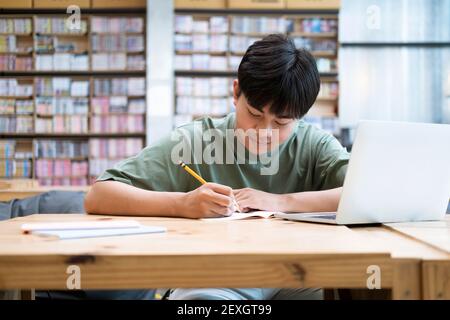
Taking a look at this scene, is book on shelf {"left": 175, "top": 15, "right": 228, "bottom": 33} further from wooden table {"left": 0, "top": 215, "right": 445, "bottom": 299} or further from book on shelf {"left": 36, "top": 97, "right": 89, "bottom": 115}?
wooden table {"left": 0, "top": 215, "right": 445, "bottom": 299}

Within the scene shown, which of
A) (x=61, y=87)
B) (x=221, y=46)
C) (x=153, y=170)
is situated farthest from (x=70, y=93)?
(x=153, y=170)

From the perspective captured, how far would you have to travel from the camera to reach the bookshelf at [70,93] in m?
5.95

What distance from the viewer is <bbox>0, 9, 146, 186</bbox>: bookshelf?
19.5 ft

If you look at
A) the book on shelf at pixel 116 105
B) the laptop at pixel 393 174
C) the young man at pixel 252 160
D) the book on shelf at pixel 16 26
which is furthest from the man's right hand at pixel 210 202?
the book on shelf at pixel 16 26

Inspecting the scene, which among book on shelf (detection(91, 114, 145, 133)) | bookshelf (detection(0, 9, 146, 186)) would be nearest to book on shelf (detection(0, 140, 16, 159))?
bookshelf (detection(0, 9, 146, 186))

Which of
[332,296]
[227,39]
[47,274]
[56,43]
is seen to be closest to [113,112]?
[56,43]

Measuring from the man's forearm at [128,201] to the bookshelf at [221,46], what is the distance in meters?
4.62

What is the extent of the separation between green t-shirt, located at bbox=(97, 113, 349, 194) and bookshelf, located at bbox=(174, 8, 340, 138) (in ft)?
14.4

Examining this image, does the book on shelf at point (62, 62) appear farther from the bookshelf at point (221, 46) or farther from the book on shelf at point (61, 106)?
the bookshelf at point (221, 46)

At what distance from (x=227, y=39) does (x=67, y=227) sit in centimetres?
532

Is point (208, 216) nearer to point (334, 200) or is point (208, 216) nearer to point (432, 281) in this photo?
A: point (334, 200)

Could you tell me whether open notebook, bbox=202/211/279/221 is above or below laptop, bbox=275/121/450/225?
below

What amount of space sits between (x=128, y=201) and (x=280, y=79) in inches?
19.0

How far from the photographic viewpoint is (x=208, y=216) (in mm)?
1204
